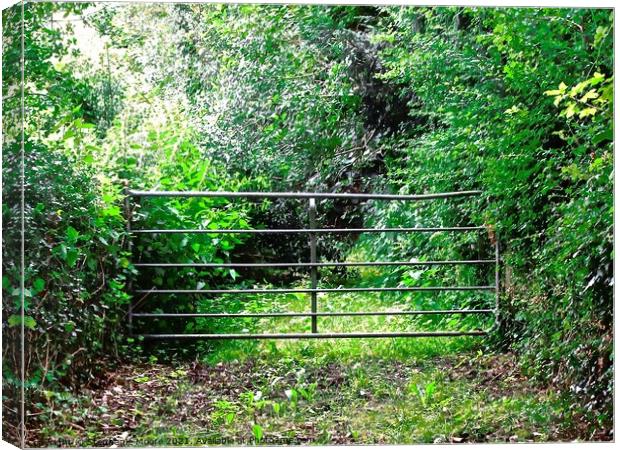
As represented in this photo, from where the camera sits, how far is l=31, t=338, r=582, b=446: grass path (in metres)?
4.62

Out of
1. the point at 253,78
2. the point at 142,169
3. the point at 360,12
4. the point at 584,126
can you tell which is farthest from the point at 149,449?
the point at 584,126

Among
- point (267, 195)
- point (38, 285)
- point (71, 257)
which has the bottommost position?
point (38, 285)

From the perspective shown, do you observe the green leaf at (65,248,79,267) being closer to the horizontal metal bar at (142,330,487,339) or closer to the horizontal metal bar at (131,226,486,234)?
the horizontal metal bar at (131,226,486,234)

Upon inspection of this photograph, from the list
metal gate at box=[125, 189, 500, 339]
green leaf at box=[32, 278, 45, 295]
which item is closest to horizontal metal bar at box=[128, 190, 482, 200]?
metal gate at box=[125, 189, 500, 339]

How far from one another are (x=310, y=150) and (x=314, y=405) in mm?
1232

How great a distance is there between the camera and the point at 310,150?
4.73m

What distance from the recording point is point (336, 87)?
188 inches

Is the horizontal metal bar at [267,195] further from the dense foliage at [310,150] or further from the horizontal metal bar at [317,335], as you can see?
the horizontal metal bar at [317,335]

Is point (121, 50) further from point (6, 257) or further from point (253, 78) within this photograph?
point (6, 257)

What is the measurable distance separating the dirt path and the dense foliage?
0.51ft

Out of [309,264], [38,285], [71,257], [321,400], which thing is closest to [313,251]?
[309,264]

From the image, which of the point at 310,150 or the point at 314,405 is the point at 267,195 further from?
the point at 314,405

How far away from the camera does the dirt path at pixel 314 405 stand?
462 centimetres

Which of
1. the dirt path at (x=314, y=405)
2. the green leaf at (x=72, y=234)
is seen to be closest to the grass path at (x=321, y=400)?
the dirt path at (x=314, y=405)
